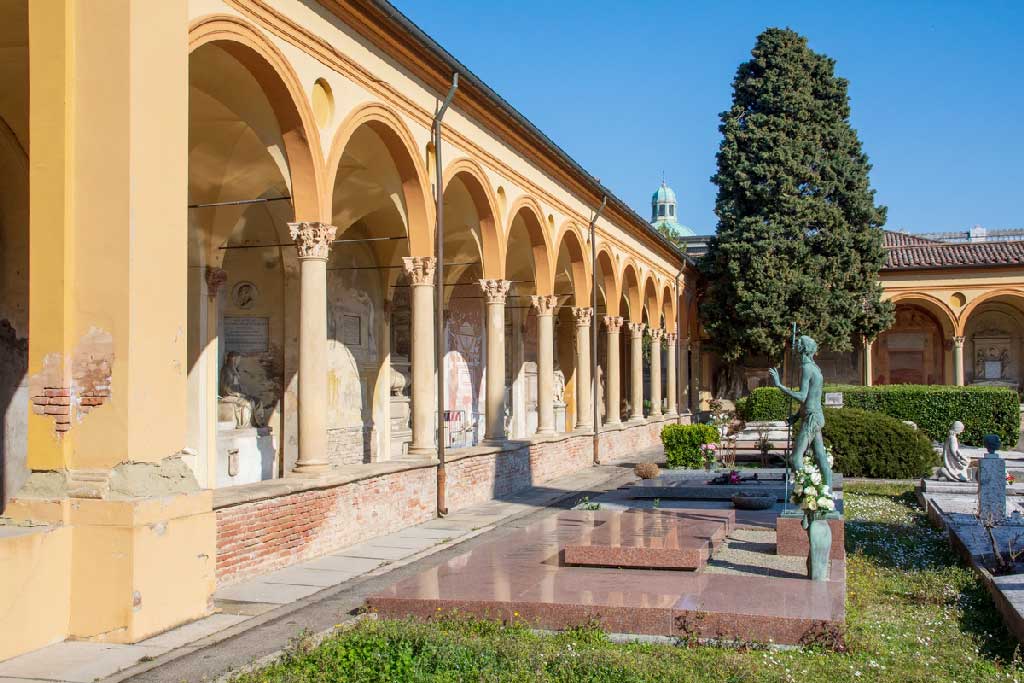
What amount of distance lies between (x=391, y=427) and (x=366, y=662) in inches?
551

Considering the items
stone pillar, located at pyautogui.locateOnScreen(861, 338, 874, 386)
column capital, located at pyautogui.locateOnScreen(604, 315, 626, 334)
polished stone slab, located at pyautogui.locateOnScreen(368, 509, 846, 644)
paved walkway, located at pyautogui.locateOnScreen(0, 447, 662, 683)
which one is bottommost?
paved walkway, located at pyautogui.locateOnScreen(0, 447, 662, 683)

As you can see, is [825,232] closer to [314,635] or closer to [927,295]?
[927,295]

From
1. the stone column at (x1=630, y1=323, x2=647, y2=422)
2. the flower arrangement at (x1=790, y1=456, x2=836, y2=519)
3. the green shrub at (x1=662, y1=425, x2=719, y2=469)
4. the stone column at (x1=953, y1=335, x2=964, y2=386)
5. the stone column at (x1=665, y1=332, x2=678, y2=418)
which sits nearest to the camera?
the flower arrangement at (x1=790, y1=456, x2=836, y2=519)

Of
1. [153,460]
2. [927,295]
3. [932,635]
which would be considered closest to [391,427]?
[153,460]

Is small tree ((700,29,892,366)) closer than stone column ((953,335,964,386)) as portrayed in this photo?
Yes

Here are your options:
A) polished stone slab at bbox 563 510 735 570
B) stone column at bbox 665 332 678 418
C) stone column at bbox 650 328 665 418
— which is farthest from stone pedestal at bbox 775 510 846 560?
stone column at bbox 665 332 678 418

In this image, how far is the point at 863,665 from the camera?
6.15 metres

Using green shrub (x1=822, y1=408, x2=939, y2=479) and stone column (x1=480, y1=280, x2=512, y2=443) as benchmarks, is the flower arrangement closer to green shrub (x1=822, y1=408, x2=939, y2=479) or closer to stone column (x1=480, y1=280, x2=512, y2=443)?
stone column (x1=480, y1=280, x2=512, y2=443)

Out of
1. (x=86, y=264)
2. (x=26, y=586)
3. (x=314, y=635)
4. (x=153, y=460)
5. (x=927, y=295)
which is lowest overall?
(x=314, y=635)

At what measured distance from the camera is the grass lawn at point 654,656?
5.87 meters

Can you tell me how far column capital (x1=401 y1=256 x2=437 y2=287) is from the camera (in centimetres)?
1454

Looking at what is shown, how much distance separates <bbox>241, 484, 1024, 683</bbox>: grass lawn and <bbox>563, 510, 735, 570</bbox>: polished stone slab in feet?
4.66

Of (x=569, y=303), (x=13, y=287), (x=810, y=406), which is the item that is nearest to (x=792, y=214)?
(x=569, y=303)

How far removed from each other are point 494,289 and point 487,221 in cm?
116
